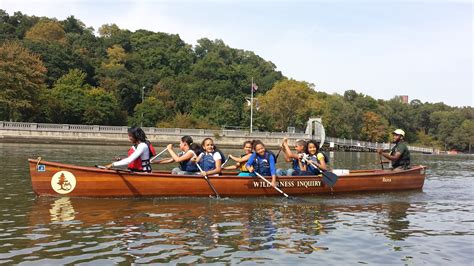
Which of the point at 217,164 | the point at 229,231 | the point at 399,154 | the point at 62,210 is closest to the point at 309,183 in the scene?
the point at 217,164

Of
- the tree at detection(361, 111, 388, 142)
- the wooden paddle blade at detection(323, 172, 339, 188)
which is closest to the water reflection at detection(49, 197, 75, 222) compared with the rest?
the wooden paddle blade at detection(323, 172, 339, 188)

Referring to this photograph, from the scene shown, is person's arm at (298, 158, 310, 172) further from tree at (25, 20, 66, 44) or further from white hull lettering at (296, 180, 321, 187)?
tree at (25, 20, 66, 44)

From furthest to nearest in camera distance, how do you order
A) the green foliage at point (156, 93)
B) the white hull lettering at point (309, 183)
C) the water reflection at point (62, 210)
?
the green foliage at point (156, 93) < the white hull lettering at point (309, 183) < the water reflection at point (62, 210)

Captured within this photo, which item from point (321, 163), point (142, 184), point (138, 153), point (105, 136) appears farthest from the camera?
point (105, 136)

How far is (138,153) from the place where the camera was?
1271 cm

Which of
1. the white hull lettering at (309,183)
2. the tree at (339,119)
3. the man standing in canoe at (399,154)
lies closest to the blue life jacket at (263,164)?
the white hull lettering at (309,183)

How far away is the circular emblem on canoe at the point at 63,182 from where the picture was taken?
488 inches

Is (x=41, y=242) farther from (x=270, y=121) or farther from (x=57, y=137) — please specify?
(x=270, y=121)

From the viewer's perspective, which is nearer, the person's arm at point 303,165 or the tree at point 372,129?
the person's arm at point 303,165

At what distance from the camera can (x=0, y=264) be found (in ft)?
22.9

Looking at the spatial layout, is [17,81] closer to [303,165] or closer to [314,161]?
[303,165]

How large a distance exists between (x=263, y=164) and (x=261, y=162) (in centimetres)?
9

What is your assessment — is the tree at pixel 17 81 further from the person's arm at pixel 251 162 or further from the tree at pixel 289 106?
the person's arm at pixel 251 162

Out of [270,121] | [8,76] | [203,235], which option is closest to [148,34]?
[270,121]
